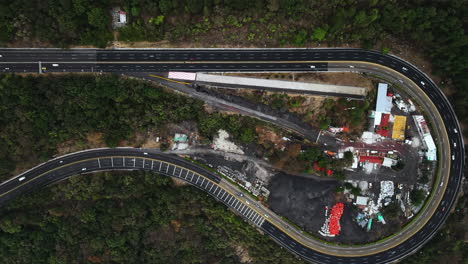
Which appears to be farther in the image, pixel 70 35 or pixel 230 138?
pixel 230 138

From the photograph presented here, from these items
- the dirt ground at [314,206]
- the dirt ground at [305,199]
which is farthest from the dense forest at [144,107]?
the dirt ground at [305,199]

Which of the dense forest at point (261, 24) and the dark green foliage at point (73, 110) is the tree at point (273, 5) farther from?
the dark green foliage at point (73, 110)

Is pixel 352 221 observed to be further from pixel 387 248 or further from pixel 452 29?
pixel 452 29

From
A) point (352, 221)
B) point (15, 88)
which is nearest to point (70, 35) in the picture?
point (15, 88)

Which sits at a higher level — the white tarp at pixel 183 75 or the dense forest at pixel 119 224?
the white tarp at pixel 183 75

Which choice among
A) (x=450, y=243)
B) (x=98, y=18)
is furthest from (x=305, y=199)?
(x=98, y=18)
